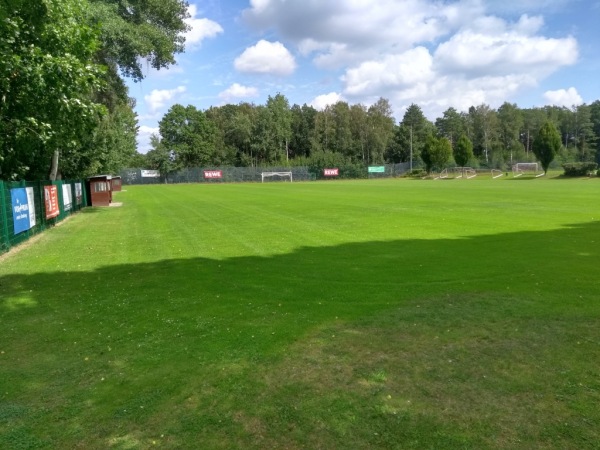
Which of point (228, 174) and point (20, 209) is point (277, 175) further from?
point (20, 209)

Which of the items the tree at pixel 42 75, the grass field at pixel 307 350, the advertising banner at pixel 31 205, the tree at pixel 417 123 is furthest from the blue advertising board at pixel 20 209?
the tree at pixel 417 123

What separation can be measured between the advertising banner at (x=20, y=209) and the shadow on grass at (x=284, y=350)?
5.36 meters

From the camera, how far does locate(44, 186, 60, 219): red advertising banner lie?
1873 cm

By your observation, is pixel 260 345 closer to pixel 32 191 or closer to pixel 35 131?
pixel 35 131

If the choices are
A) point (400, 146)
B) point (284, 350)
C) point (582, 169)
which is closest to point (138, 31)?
point (284, 350)

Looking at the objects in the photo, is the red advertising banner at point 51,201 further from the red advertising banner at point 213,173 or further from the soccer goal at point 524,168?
the soccer goal at point 524,168

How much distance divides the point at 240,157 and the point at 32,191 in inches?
3771

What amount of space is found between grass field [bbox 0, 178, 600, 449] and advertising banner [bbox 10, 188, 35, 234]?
128 inches

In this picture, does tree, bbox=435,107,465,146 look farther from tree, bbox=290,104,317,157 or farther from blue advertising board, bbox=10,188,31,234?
blue advertising board, bbox=10,188,31,234

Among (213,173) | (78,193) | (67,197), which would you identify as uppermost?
(213,173)

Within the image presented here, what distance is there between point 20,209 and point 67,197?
10.7 meters

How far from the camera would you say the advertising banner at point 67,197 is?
23.6 m

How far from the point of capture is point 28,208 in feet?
51.5

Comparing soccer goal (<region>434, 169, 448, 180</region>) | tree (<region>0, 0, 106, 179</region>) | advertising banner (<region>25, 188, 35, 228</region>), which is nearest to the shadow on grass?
tree (<region>0, 0, 106, 179</region>)
